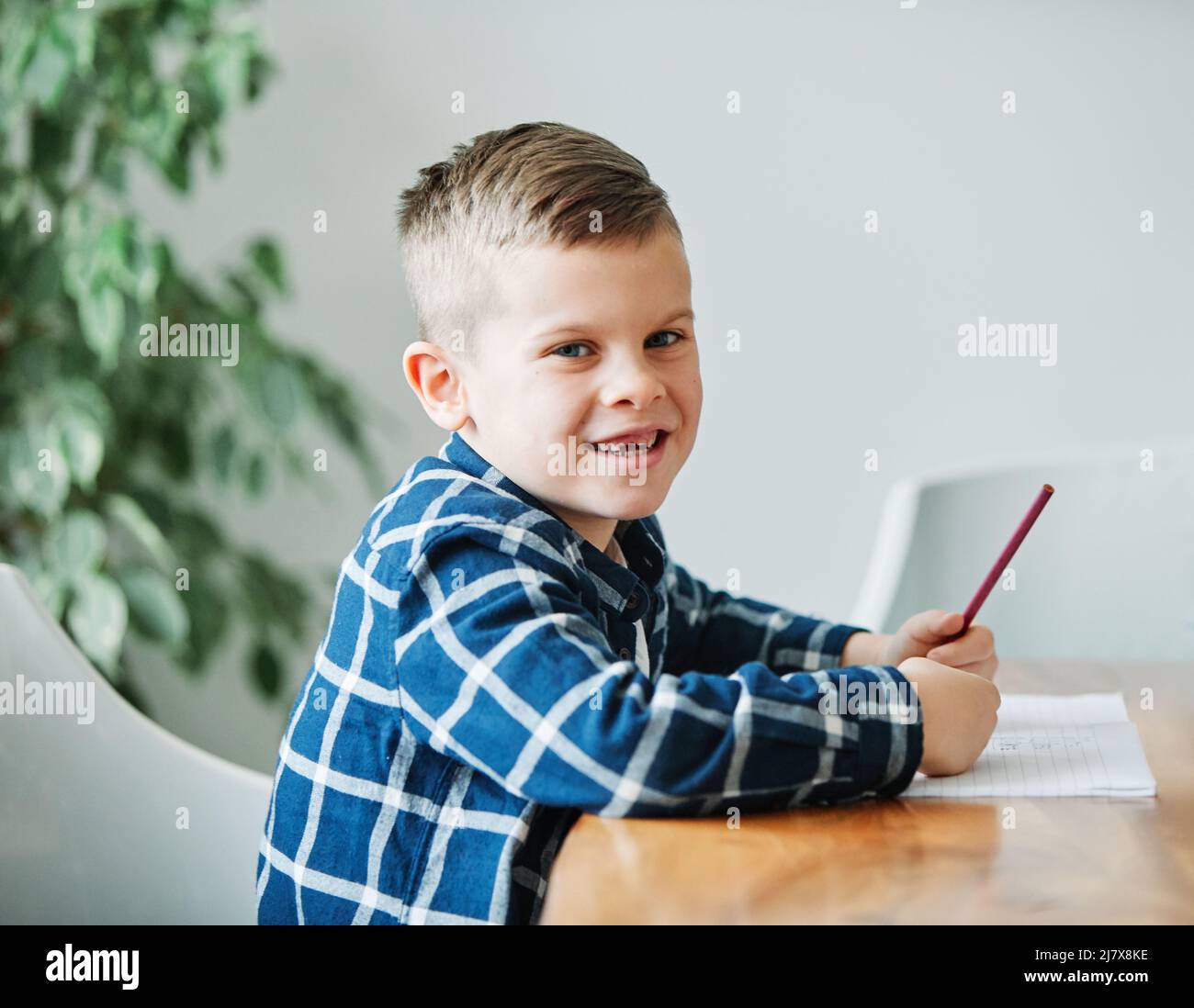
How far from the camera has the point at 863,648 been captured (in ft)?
3.32

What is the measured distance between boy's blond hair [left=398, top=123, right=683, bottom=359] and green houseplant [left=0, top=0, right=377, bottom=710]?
0.92m

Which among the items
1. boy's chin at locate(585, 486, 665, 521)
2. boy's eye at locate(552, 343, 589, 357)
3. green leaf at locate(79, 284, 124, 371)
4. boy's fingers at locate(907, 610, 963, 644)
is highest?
green leaf at locate(79, 284, 124, 371)

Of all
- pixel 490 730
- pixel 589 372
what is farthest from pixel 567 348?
pixel 490 730

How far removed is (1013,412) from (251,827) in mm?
1313

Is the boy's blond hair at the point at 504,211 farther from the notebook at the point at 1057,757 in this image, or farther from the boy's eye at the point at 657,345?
the notebook at the point at 1057,757

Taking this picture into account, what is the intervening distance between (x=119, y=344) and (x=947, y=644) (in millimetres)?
1292

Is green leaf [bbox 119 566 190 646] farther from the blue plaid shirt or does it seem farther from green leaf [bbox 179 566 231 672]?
the blue plaid shirt

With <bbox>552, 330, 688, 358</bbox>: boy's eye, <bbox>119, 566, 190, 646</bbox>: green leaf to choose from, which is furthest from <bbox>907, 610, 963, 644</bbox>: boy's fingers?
<bbox>119, 566, 190, 646</bbox>: green leaf

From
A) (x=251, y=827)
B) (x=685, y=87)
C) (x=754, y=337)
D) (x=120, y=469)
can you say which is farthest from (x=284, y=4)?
(x=251, y=827)

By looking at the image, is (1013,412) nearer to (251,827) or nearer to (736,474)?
(736,474)

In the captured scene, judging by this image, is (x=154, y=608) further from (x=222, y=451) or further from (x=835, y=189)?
(x=835, y=189)

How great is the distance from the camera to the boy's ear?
87cm

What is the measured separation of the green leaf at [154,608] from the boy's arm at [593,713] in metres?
1.14
